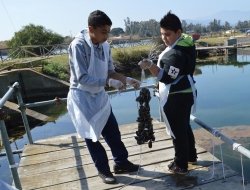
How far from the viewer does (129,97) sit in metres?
17.5

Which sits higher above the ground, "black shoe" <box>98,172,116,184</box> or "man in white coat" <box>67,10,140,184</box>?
"man in white coat" <box>67,10,140,184</box>

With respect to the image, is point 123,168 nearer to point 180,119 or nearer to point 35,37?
point 180,119

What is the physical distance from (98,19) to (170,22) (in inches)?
24.7

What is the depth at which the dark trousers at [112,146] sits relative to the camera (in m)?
3.58

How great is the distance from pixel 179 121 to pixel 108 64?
36.5 inches

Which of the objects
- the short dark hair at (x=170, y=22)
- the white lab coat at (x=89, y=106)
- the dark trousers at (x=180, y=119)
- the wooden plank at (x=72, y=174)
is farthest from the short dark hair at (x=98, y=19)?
the wooden plank at (x=72, y=174)

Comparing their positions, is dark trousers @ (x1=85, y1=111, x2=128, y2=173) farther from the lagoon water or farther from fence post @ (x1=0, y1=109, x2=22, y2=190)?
the lagoon water

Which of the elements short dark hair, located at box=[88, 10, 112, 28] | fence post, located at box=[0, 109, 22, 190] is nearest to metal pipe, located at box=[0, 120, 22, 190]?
fence post, located at box=[0, 109, 22, 190]

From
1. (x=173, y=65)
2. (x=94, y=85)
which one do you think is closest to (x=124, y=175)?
(x=94, y=85)

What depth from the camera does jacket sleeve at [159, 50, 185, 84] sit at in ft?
10.3

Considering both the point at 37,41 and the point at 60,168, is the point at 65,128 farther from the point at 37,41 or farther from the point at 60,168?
the point at 37,41

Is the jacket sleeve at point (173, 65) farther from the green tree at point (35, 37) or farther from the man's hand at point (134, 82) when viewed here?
the green tree at point (35, 37)

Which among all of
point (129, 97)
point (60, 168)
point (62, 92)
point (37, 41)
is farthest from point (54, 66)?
point (60, 168)

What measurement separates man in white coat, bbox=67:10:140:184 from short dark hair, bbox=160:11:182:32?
47cm
